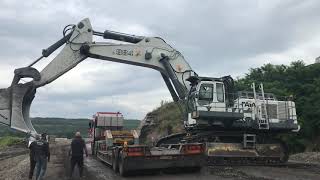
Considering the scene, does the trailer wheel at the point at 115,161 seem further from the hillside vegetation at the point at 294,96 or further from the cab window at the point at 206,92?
the hillside vegetation at the point at 294,96

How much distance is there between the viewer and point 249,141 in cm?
2348

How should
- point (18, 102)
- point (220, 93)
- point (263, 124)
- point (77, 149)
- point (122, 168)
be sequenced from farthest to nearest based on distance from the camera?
1. point (18, 102)
2. point (263, 124)
3. point (220, 93)
4. point (77, 149)
5. point (122, 168)

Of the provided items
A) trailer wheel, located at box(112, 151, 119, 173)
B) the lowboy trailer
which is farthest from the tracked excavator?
trailer wheel, located at box(112, 151, 119, 173)

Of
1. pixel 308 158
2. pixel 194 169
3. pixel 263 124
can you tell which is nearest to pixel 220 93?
pixel 263 124

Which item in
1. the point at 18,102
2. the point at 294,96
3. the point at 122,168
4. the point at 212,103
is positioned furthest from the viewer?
the point at 294,96

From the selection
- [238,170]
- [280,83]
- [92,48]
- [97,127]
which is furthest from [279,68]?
[238,170]

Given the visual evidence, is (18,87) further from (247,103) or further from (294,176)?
(294,176)

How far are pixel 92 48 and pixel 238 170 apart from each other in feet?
34.7

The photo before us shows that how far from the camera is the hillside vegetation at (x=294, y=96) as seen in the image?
109 feet

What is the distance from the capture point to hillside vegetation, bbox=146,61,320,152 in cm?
3334

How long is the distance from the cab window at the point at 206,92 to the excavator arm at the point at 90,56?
85.9 inches

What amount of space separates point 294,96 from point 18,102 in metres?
19.8

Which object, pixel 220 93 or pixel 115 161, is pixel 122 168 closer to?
pixel 115 161

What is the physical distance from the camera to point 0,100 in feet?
83.7
